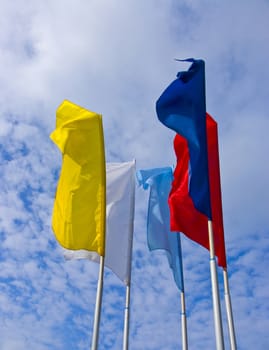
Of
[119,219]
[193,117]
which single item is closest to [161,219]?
[119,219]

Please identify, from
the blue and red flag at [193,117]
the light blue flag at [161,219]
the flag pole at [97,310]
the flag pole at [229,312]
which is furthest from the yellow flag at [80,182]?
the flag pole at [229,312]

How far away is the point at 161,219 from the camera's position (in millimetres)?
19594

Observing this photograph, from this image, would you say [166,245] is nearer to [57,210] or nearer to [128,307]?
[128,307]

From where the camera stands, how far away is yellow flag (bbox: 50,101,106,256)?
Result: 630 inches

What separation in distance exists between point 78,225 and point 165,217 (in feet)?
15.7

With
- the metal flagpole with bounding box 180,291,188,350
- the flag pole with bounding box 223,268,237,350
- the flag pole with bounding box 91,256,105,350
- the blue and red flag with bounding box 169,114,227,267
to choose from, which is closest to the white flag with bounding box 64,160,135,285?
the flag pole with bounding box 91,256,105,350

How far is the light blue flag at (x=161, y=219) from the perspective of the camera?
19.2 meters

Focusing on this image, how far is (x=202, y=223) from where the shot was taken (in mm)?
15141

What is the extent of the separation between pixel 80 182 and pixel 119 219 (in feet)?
9.30

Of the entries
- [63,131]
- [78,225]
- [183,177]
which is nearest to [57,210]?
[78,225]

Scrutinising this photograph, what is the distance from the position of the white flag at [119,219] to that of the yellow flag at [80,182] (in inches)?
53.6

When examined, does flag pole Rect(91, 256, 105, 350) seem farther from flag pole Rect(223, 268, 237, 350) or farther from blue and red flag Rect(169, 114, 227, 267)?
flag pole Rect(223, 268, 237, 350)

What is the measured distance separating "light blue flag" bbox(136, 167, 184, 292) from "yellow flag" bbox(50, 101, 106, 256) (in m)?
3.75

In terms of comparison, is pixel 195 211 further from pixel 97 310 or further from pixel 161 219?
pixel 161 219
